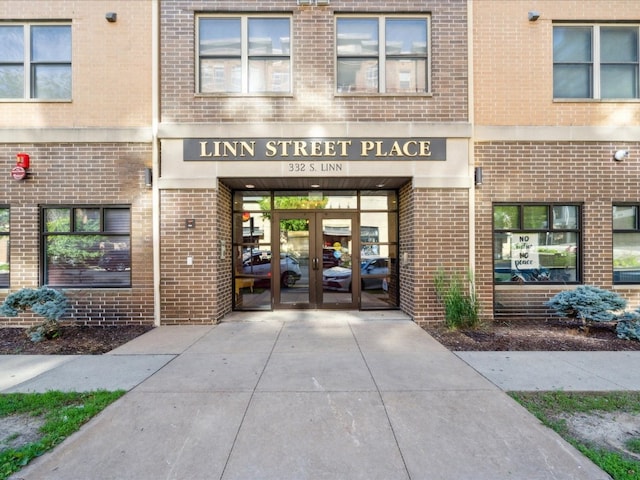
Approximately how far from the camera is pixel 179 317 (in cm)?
689

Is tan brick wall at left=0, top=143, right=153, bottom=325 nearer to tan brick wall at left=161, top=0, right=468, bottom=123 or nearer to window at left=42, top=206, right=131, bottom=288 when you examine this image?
window at left=42, top=206, right=131, bottom=288

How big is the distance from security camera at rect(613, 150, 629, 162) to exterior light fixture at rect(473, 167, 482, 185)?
2.94 m

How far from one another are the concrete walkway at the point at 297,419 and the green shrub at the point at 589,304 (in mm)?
2786

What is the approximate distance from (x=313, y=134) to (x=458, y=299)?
4.46m

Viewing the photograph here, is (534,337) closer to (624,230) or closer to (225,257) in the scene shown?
(624,230)

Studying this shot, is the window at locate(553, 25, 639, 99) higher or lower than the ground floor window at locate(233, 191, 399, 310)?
higher

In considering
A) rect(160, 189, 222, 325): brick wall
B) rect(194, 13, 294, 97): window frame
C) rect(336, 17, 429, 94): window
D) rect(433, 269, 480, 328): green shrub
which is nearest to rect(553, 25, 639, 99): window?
rect(336, 17, 429, 94): window

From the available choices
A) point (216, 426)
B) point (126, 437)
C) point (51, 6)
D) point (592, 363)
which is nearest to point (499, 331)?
point (592, 363)

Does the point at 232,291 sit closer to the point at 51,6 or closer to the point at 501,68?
the point at 51,6

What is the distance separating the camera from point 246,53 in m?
7.04

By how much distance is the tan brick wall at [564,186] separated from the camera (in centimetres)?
706

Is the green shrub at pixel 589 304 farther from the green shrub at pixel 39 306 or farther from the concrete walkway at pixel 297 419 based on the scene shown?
the green shrub at pixel 39 306

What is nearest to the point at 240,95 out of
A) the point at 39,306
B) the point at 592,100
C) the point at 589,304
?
the point at 39,306

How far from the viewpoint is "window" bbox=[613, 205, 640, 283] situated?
23.6ft
